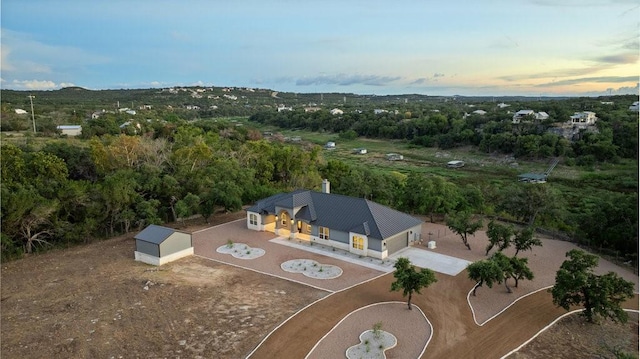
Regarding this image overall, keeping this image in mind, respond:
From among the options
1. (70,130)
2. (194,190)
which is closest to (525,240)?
(194,190)

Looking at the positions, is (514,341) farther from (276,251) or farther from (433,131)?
(433,131)

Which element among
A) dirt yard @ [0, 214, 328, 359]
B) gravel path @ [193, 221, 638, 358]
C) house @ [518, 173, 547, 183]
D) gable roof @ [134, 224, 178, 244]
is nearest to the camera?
dirt yard @ [0, 214, 328, 359]

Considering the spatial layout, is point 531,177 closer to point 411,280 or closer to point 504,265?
point 504,265

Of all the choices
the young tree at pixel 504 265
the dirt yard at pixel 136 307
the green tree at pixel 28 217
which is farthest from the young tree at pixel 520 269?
the green tree at pixel 28 217

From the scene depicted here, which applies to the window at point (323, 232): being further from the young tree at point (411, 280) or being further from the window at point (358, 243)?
the young tree at point (411, 280)

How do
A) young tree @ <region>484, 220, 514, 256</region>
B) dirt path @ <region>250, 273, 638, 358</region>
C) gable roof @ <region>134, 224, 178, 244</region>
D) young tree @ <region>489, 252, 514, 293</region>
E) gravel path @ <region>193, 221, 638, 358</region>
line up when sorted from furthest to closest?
gable roof @ <region>134, 224, 178, 244</region> < young tree @ <region>484, 220, 514, 256</region> < young tree @ <region>489, 252, 514, 293</region> < gravel path @ <region>193, 221, 638, 358</region> < dirt path @ <region>250, 273, 638, 358</region>

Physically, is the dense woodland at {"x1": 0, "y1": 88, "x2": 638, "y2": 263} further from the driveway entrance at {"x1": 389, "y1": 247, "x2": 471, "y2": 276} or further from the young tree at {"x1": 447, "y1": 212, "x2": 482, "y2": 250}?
the driveway entrance at {"x1": 389, "y1": 247, "x2": 471, "y2": 276}


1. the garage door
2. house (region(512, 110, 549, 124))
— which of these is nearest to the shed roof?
house (region(512, 110, 549, 124))
